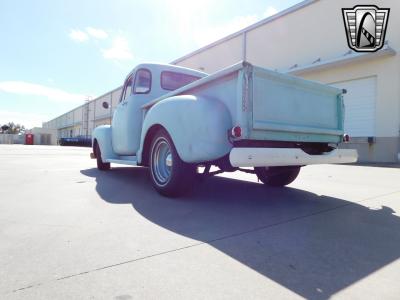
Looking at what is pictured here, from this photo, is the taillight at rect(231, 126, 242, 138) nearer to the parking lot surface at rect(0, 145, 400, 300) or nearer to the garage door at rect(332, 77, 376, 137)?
the parking lot surface at rect(0, 145, 400, 300)

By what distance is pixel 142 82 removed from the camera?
5.44m

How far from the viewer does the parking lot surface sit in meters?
1.55

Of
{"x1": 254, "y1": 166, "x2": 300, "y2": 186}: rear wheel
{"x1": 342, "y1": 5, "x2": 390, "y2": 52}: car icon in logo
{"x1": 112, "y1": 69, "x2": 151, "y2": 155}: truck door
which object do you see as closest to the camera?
{"x1": 254, "y1": 166, "x2": 300, "y2": 186}: rear wheel

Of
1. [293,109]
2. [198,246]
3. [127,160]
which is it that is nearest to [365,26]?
[293,109]

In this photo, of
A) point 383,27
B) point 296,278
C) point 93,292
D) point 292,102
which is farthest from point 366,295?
point 383,27

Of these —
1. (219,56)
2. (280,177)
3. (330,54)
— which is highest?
(219,56)

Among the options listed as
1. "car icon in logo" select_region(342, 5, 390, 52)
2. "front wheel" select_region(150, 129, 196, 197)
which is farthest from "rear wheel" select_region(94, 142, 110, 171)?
"car icon in logo" select_region(342, 5, 390, 52)

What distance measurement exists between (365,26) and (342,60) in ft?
5.39

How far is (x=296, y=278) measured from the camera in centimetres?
167

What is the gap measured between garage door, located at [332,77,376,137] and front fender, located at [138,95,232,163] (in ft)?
35.9

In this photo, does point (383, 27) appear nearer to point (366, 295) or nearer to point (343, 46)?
point (343, 46)

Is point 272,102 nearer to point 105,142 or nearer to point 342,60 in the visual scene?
point 105,142

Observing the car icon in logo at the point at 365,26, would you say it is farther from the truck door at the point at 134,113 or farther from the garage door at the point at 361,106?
the truck door at the point at 134,113

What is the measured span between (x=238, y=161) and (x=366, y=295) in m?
1.46
